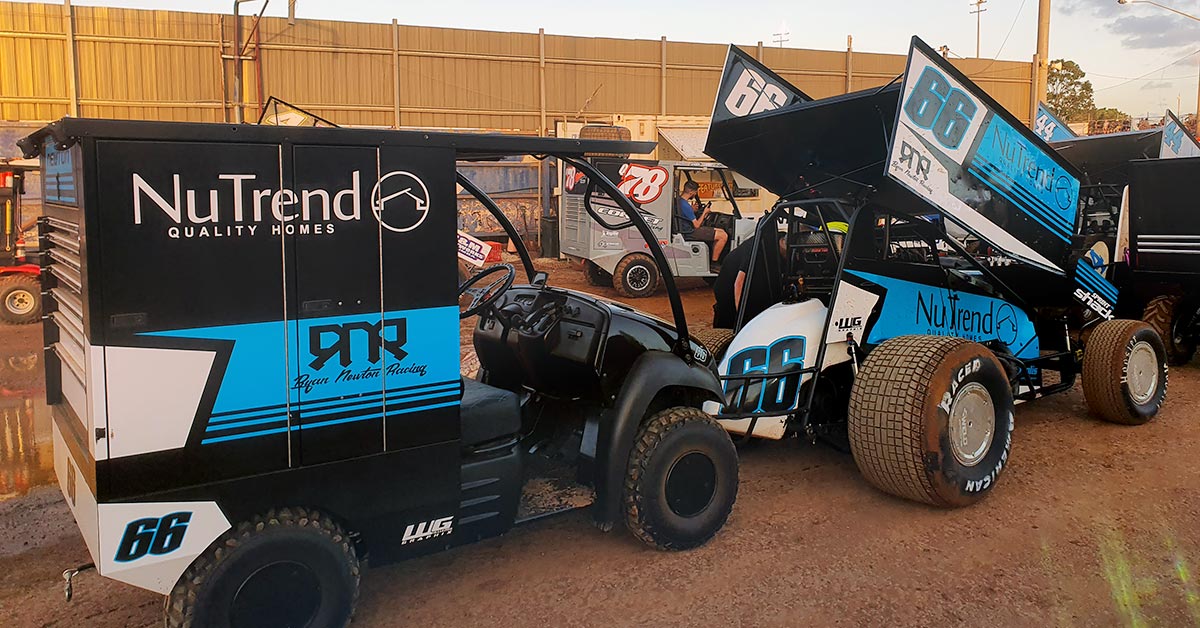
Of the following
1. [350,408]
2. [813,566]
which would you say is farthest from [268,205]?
[813,566]

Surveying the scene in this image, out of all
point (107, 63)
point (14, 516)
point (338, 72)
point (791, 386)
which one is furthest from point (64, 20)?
point (791, 386)

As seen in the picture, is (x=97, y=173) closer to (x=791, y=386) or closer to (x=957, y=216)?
(x=791, y=386)

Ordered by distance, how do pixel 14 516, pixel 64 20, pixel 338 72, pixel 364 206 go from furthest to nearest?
pixel 338 72
pixel 64 20
pixel 14 516
pixel 364 206

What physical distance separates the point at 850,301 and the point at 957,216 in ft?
2.74

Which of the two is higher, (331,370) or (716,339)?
(331,370)

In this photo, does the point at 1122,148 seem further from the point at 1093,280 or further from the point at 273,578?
the point at 273,578

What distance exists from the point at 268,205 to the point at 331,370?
25.9 inches

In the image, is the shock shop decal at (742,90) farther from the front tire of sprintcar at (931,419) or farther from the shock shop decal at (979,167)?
the front tire of sprintcar at (931,419)

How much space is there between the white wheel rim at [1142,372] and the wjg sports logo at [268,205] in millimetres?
5954

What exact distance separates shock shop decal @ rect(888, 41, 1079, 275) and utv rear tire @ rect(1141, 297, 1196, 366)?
143 inches

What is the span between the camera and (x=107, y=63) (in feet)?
75.3

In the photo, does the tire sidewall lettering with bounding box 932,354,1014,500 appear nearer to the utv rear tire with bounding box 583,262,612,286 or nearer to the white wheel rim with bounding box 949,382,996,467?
the white wheel rim with bounding box 949,382,996,467

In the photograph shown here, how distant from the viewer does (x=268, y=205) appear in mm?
3121

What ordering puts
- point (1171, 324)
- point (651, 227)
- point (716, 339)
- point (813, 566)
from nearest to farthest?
1. point (813, 566)
2. point (716, 339)
3. point (1171, 324)
4. point (651, 227)
